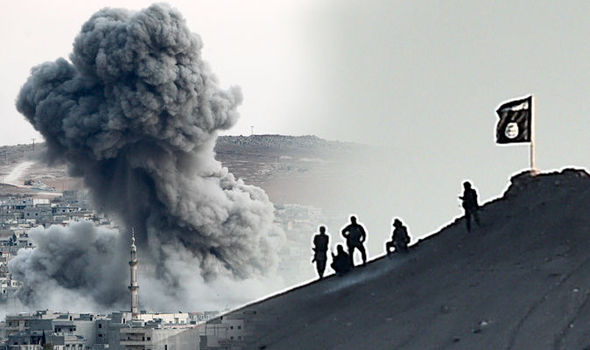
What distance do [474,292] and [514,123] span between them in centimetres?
584

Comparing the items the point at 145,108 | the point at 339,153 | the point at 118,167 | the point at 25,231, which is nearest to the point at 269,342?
the point at 145,108

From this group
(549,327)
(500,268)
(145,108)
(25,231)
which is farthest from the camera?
(25,231)

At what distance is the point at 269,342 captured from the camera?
29.0m

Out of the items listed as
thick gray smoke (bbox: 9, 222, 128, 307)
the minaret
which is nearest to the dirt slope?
the minaret

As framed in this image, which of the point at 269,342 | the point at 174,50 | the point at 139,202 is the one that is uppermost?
the point at 174,50

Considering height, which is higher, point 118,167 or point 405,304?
point 118,167

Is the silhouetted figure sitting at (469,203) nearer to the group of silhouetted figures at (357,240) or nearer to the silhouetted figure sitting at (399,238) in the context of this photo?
the group of silhouetted figures at (357,240)

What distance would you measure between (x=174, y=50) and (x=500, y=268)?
64.5 m

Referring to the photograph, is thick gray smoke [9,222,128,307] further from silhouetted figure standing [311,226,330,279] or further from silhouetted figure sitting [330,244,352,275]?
silhouetted figure sitting [330,244,352,275]

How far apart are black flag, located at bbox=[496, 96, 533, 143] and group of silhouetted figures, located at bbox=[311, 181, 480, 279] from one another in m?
1.53

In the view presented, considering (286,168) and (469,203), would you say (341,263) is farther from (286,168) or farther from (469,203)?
(286,168)

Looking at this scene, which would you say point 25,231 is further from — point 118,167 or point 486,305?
point 486,305

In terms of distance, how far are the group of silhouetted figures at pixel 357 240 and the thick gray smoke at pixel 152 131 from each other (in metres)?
58.1

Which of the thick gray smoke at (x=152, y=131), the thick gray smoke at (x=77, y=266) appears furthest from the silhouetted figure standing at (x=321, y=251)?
the thick gray smoke at (x=77, y=266)
